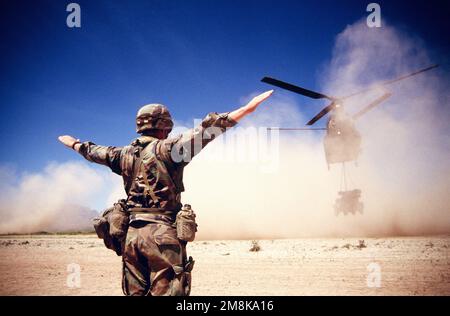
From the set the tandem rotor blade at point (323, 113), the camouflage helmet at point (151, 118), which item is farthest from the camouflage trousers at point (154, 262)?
the tandem rotor blade at point (323, 113)

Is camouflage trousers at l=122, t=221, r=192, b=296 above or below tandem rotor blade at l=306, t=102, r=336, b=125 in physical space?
below

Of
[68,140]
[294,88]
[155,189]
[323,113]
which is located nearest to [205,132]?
[155,189]

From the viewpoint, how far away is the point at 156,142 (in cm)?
307

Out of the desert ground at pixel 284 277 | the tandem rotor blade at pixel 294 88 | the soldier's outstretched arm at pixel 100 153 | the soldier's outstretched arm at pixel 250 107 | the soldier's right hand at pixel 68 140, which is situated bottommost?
the desert ground at pixel 284 277

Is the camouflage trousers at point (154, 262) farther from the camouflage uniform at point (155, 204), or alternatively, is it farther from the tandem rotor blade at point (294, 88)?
the tandem rotor blade at point (294, 88)

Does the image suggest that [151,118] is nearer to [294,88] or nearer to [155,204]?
[155,204]

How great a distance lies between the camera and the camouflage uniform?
2.78m

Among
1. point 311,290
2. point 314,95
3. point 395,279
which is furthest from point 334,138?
point 311,290

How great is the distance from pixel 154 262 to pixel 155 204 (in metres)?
0.60

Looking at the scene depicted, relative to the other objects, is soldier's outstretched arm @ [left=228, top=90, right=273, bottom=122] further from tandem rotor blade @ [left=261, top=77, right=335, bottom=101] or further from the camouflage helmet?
tandem rotor blade @ [left=261, top=77, right=335, bottom=101]

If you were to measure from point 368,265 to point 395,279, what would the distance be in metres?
2.33

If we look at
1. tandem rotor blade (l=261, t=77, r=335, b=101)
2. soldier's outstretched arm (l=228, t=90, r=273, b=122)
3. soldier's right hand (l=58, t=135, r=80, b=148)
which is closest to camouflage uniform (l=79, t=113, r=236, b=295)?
soldier's outstretched arm (l=228, t=90, r=273, b=122)

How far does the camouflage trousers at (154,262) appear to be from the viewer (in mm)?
2795

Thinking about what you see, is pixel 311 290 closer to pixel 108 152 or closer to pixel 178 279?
pixel 178 279
